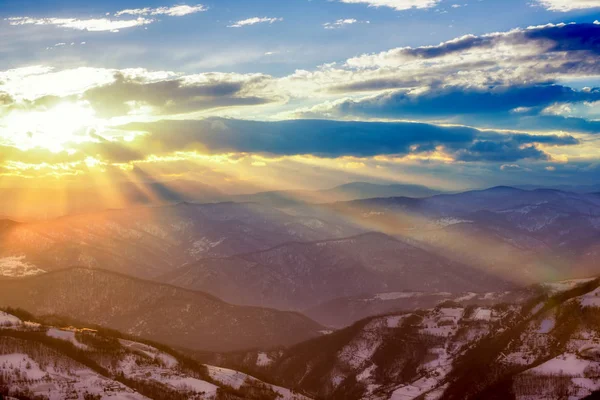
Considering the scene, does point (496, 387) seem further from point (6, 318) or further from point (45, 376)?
point (6, 318)

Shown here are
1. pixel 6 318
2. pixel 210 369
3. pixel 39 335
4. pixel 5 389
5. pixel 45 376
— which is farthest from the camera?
pixel 210 369

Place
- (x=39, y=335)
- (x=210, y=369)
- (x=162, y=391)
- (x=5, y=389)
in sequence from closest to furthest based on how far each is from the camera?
(x=5, y=389), (x=162, y=391), (x=39, y=335), (x=210, y=369)

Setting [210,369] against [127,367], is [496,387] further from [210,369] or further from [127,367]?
[127,367]

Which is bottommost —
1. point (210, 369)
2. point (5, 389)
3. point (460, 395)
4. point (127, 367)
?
point (460, 395)

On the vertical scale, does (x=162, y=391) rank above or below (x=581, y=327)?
above

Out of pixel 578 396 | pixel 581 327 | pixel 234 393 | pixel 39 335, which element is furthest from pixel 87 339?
pixel 581 327

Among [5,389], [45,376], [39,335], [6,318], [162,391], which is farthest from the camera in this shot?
[6,318]

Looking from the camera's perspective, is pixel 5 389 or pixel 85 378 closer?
pixel 5 389

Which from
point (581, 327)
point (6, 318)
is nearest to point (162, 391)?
point (6, 318)
